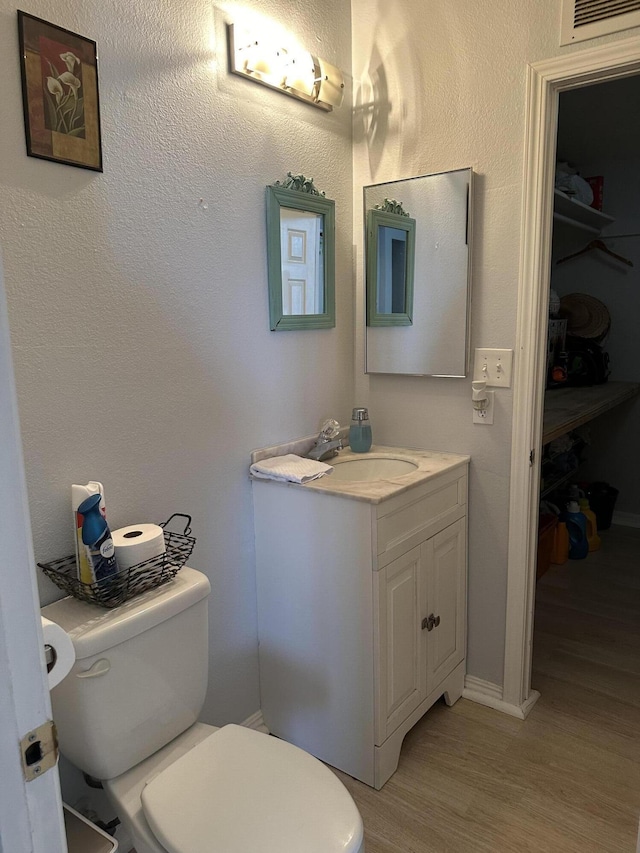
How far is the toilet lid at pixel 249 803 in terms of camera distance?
1121 mm

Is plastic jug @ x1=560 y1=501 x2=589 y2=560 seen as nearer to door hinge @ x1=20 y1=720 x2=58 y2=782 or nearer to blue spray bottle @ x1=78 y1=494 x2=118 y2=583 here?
blue spray bottle @ x1=78 y1=494 x2=118 y2=583

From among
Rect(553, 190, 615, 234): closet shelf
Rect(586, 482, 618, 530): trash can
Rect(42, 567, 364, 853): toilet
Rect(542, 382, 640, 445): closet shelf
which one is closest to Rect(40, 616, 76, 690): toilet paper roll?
Rect(42, 567, 364, 853): toilet

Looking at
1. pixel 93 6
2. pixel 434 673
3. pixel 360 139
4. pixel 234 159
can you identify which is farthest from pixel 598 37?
pixel 434 673

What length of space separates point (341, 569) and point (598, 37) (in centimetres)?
164

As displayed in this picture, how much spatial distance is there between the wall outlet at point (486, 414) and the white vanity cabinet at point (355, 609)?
0.16 m

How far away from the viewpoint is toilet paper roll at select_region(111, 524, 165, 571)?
136cm

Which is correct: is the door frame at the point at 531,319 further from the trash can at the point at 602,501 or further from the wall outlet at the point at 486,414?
the trash can at the point at 602,501

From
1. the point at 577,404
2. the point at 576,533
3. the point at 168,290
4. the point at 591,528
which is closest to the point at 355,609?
the point at 168,290

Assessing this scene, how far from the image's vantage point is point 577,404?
3.05 metres

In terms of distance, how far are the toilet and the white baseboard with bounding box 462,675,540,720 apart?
1045 mm

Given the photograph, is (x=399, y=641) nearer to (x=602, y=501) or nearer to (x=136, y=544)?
(x=136, y=544)

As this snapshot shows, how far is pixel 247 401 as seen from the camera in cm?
186

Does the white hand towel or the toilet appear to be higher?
the white hand towel

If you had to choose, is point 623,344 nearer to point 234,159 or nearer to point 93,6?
point 234,159
